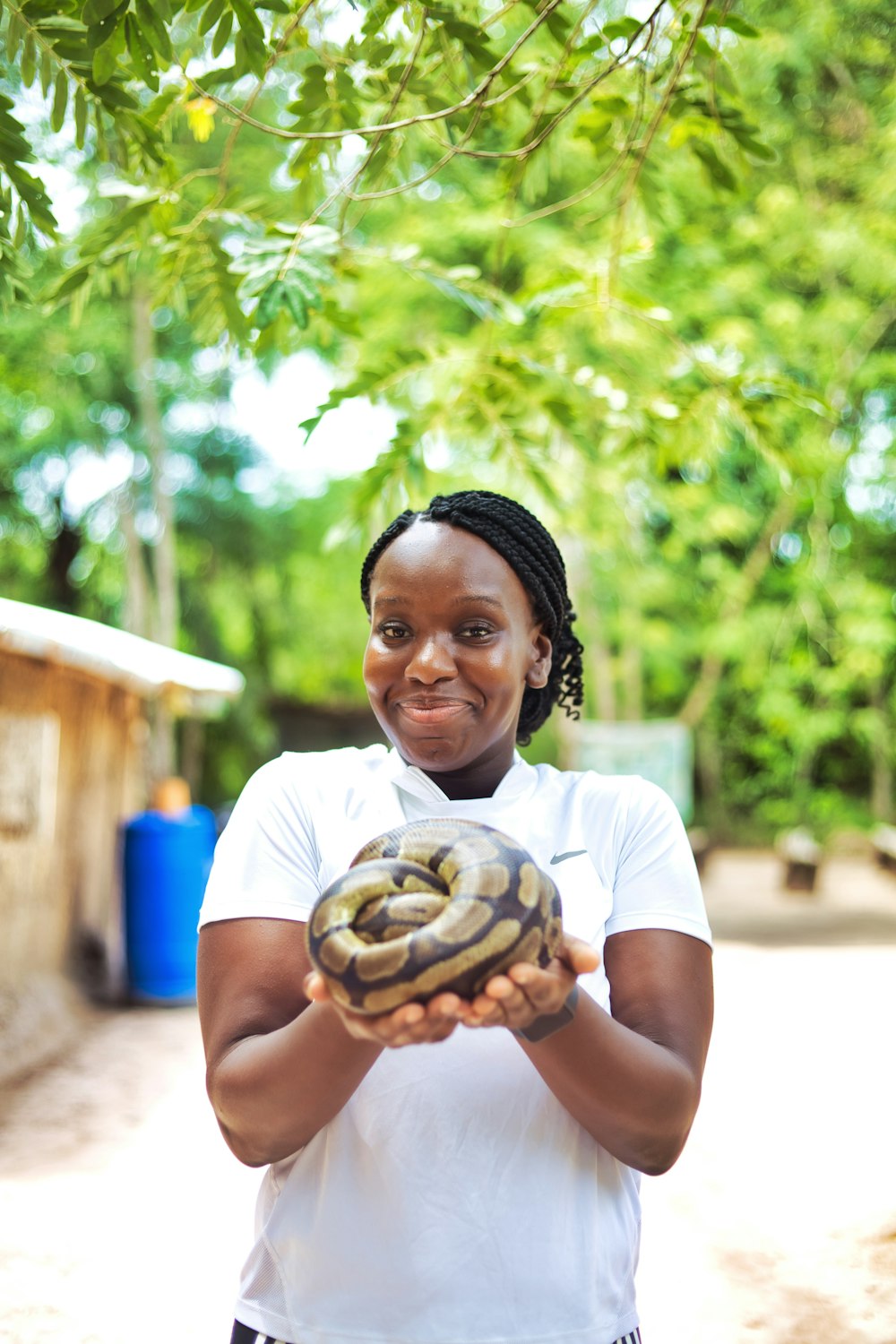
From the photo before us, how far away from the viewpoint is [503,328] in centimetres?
455

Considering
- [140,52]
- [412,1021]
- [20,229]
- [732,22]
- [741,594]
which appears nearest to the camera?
[412,1021]

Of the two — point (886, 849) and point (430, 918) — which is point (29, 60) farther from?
point (886, 849)

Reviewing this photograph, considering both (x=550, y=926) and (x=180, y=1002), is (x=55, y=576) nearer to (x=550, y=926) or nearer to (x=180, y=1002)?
(x=180, y=1002)

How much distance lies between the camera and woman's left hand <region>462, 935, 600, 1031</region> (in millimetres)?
1343

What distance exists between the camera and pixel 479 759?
1.91 meters

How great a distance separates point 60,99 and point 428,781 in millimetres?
1713

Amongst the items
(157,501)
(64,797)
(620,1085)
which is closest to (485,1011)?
(620,1085)

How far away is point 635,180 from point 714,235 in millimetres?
15288

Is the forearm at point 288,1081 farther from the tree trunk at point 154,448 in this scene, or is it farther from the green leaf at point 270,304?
the tree trunk at point 154,448

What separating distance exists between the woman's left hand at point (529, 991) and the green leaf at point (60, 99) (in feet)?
6.74

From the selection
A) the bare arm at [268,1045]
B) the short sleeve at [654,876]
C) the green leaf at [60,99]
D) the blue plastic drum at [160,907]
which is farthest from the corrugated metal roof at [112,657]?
the short sleeve at [654,876]

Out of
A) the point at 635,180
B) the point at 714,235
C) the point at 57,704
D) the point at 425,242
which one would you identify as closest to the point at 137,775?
the point at 57,704

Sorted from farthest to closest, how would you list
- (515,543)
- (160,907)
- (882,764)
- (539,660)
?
(882,764)
(160,907)
(539,660)
(515,543)

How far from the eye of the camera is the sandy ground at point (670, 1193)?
4.32 metres
